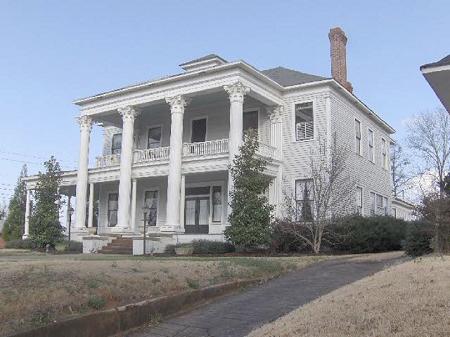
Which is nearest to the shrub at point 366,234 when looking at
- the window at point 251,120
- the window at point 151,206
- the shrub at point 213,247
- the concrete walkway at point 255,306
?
the shrub at point 213,247

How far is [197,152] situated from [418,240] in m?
13.8

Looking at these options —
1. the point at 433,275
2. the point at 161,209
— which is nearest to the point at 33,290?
the point at 433,275

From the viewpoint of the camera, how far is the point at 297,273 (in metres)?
13.4

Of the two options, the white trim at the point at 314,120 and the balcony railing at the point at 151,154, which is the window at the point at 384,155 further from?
the balcony railing at the point at 151,154

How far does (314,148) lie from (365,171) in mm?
4823

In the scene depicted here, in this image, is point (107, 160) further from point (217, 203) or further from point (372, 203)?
point (372, 203)

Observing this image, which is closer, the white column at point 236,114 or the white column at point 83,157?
the white column at point 236,114

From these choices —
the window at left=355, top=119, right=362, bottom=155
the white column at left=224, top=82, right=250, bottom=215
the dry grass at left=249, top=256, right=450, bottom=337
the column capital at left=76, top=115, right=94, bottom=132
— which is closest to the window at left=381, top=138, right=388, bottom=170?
the window at left=355, top=119, right=362, bottom=155

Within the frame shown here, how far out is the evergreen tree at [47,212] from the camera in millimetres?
27984

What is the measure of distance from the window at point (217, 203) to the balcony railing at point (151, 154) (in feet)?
10.5

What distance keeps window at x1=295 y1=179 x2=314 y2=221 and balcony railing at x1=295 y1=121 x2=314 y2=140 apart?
2184mm

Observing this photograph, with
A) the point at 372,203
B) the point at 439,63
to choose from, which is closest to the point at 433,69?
the point at 439,63

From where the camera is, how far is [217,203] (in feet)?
91.7

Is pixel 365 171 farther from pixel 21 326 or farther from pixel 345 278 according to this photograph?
pixel 21 326
